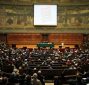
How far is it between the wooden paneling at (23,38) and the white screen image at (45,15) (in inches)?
74.9

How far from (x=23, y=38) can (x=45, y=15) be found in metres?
4.31

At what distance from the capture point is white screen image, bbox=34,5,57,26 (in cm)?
4606

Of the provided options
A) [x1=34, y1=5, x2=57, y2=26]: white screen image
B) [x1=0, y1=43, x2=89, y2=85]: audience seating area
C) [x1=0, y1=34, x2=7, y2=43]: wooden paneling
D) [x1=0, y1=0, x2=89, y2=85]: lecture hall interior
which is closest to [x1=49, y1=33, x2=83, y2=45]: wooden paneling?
[x1=0, y1=0, x2=89, y2=85]: lecture hall interior

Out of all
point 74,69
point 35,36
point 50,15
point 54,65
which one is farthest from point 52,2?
point 74,69

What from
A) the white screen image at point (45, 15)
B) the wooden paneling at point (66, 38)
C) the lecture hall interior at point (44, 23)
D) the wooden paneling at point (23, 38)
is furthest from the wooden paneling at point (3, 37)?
the wooden paneling at point (66, 38)

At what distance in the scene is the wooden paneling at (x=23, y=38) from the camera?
4525 centimetres

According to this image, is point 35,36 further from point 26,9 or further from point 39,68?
point 39,68

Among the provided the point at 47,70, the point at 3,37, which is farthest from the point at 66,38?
→ the point at 47,70

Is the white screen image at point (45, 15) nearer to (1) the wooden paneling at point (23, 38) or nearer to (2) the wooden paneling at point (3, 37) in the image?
(1) the wooden paneling at point (23, 38)

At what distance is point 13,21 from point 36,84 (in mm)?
30053

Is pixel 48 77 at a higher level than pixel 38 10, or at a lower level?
lower

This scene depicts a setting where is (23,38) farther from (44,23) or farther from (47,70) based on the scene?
(47,70)

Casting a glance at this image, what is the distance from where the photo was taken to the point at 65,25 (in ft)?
151

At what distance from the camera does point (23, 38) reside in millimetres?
45438
